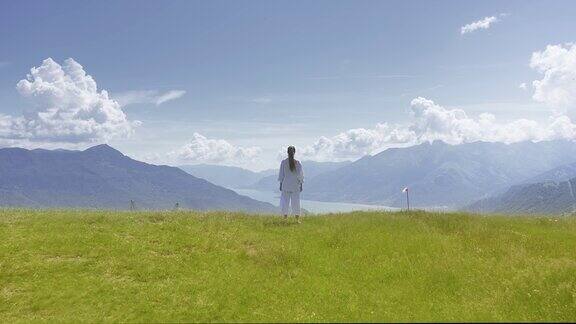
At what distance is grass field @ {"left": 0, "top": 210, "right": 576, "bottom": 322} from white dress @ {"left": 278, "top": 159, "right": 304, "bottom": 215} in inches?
45.7

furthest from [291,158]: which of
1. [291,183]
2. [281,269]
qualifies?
[281,269]

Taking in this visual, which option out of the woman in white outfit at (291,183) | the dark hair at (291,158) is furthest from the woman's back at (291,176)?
the dark hair at (291,158)

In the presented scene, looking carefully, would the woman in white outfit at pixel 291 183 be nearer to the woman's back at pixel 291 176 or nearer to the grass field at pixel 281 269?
the woman's back at pixel 291 176

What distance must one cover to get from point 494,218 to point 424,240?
7099mm

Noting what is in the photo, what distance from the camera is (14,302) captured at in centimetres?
1476

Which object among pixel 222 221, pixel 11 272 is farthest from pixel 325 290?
pixel 11 272

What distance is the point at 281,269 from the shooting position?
16578mm

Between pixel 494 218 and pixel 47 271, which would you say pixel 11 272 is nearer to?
pixel 47 271

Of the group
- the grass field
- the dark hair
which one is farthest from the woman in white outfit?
the grass field

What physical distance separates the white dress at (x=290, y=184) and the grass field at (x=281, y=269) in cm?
116

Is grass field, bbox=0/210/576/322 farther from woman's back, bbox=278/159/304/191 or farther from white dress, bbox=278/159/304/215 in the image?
woman's back, bbox=278/159/304/191

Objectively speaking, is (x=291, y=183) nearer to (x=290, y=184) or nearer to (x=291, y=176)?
(x=290, y=184)

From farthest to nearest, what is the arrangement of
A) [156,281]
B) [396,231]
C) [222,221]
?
[222,221]
[396,231]
[156,281]

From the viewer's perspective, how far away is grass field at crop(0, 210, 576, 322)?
13.1 meters
